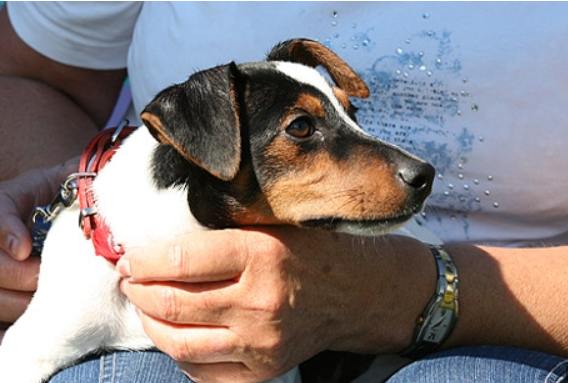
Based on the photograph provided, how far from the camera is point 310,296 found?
149 cm

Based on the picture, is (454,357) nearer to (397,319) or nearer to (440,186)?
(397,319)

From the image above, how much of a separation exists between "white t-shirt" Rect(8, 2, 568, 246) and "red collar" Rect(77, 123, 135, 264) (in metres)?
0.37

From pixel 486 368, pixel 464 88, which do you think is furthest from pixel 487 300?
pixel 464 88

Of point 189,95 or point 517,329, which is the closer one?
point 189,95

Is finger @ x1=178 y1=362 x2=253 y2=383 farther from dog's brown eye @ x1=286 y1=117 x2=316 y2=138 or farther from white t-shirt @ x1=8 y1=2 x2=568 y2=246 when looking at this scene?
white t-shirt @ x1=8 y1=2 x2=568 y2=246

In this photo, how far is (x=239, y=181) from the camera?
144 centimetres

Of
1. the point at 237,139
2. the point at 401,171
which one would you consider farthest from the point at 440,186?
the point at 237,139

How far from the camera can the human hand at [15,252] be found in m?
1.74

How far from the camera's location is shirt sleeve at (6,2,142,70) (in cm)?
224

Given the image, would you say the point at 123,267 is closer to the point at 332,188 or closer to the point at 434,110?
the point at 332,188

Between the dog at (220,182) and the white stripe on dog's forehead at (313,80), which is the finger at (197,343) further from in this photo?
the white stripe on dog's forehead at (313,80)

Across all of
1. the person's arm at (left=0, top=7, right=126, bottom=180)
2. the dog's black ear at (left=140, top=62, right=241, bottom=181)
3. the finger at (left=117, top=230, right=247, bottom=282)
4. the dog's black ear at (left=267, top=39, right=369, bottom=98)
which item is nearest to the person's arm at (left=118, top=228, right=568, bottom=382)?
the finger at (left=117, top=230, right=247, bottom=282)

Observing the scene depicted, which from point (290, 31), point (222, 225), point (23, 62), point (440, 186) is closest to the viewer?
point (222, 225)

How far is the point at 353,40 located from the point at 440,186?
14.3 inches
